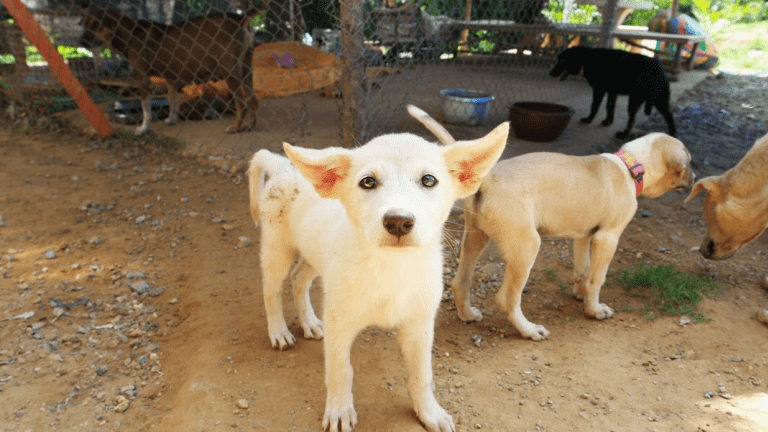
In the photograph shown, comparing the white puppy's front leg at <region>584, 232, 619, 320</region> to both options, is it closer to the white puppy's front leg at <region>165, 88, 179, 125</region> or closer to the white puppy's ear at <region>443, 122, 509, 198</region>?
the white puppy's ear at <region>443, 122, 509, 198</region>

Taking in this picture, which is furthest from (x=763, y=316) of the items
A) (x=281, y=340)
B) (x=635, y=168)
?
(x=281, y=340)

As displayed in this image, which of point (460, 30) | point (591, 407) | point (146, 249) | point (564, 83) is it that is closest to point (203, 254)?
point (146, 249)

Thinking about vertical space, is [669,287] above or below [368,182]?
below

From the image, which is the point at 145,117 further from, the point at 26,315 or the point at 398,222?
the point at 398,222

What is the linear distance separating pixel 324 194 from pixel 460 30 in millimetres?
7497

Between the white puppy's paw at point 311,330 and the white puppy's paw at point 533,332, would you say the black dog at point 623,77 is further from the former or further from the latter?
the white puppy's paw at point 311,330

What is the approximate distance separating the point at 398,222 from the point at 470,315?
1.69 m

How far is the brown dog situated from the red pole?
44cm

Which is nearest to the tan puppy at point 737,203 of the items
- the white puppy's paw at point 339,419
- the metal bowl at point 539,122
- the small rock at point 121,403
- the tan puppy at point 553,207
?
the tan puppy at point 553,207

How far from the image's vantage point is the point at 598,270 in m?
3.00

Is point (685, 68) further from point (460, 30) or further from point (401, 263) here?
point (401, 263)

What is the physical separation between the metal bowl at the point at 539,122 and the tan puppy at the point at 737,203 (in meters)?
2.38

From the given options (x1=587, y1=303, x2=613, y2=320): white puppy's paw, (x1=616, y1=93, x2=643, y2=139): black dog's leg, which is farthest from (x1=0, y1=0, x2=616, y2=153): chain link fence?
(x1=587, y1=303, x2=613, y2=320): white puppy's paw

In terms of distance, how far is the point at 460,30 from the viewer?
860 centimetres
